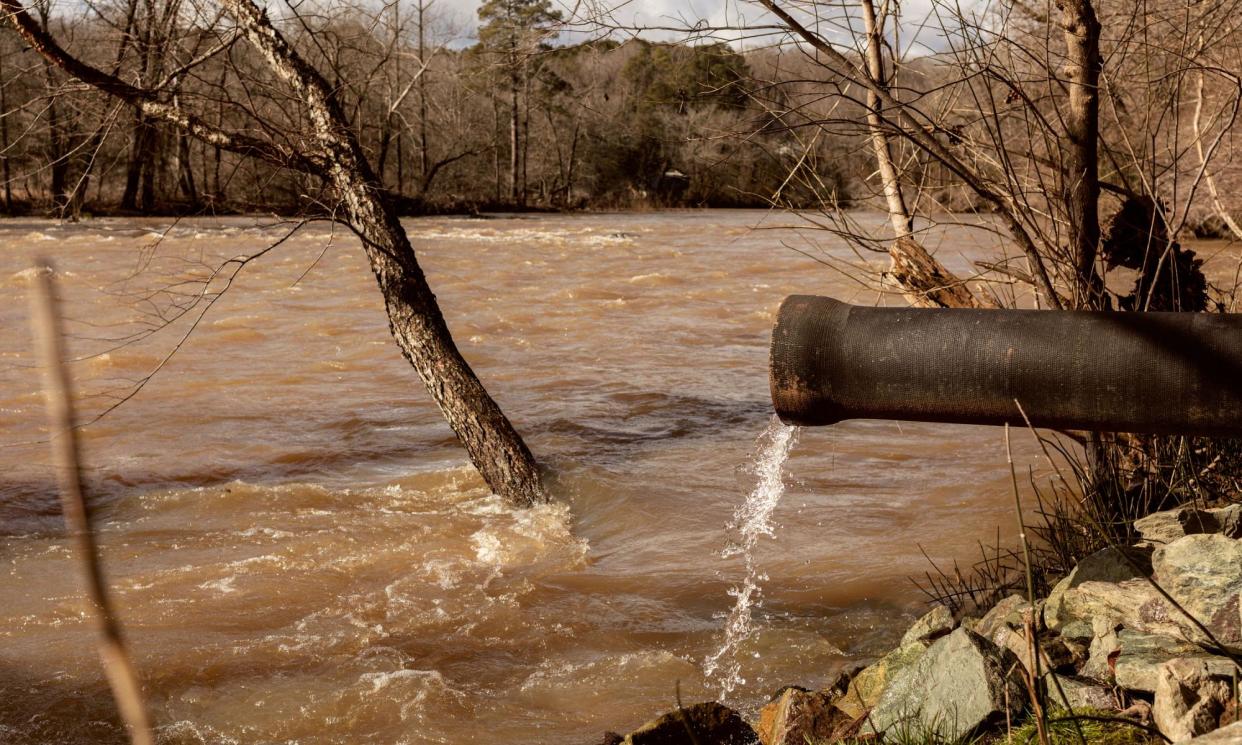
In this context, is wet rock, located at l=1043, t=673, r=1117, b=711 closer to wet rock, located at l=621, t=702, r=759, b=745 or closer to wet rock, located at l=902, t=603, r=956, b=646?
wet rock, located at l=902, t=603, r=956, b=646

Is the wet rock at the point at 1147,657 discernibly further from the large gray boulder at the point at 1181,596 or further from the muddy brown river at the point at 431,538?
the muddy brown river at the point at 431,538

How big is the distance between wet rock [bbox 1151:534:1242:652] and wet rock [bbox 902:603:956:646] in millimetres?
888

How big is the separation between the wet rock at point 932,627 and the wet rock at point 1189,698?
141cm

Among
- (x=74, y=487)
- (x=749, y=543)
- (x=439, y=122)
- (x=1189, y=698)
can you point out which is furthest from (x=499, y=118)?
(x=74, y=487)

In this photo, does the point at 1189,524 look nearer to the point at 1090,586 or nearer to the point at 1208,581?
the point at 1090,586

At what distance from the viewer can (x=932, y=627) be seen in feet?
14.0

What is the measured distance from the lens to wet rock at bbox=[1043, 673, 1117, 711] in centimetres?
304

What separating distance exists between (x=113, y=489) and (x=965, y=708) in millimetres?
6943

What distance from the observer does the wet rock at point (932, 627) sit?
13.7ft

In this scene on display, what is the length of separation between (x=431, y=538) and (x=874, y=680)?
3.85 meters

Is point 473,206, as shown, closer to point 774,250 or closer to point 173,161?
point 173,161

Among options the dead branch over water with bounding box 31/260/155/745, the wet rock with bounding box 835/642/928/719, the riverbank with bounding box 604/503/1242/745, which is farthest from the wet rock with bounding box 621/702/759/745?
the dead branch over water with bounding box 31/260/155/745

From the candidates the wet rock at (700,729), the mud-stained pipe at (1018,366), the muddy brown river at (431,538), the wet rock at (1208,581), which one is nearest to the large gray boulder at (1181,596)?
the wet rock at (1208,581)

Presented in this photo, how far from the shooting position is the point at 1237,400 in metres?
2.23
